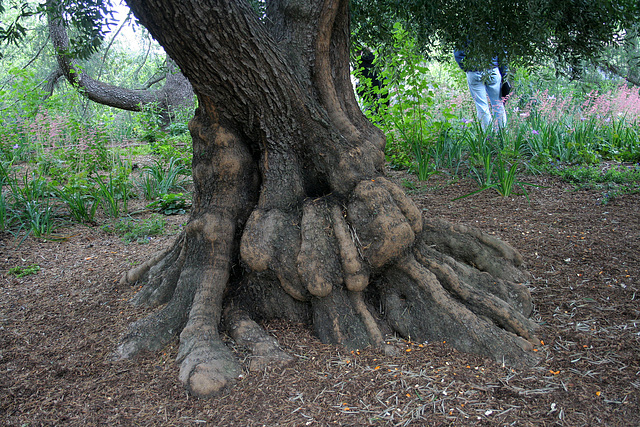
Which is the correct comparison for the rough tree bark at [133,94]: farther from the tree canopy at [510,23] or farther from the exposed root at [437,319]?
the exposed root at [437,319]

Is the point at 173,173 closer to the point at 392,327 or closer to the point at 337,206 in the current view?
the point at 337,206

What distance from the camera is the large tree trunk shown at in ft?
7.49

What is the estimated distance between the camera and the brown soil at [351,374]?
187 cm

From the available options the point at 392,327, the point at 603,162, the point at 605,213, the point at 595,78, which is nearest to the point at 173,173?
the point at 392,327

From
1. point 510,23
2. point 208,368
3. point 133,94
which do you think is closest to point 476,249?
point 510,23

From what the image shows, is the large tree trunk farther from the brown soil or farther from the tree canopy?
the tree canopy

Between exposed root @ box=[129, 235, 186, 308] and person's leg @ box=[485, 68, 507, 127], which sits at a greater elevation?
person's leg @ box=[485, 68, 507, 127]

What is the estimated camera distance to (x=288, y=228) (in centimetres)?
256

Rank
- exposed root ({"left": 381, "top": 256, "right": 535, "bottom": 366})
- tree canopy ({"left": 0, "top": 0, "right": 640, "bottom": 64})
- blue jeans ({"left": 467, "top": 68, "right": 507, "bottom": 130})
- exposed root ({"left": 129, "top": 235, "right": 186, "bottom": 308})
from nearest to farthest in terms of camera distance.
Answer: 1. exposed root ({"left": 381, "top": 256, "right": 535, "bottom": 366})
2. tree canopy ({"left": 0, "top": 0, "right": 640, "bottom": 64})
3. exposed root ({"left": 129, "top": 235, "right": 186, "bottom": 308})
4. blue jeans ({"left": 467, "top": 68, "right": 507, "bottom": 130})

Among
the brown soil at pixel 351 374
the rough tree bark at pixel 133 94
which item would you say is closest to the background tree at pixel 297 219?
the brown soil at pixel 351 374

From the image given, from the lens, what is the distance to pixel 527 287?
2.98m

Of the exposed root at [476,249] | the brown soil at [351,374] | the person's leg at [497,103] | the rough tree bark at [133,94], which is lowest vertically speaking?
the brown soil at [351,374]

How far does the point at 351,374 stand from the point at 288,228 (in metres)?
0.91

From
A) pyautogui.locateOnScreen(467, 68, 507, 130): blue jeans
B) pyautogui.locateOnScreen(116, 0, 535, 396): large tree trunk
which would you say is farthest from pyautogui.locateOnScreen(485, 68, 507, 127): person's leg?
pyautogui.locateOnScreen(116, 0, 535, 396): large tree trunk
